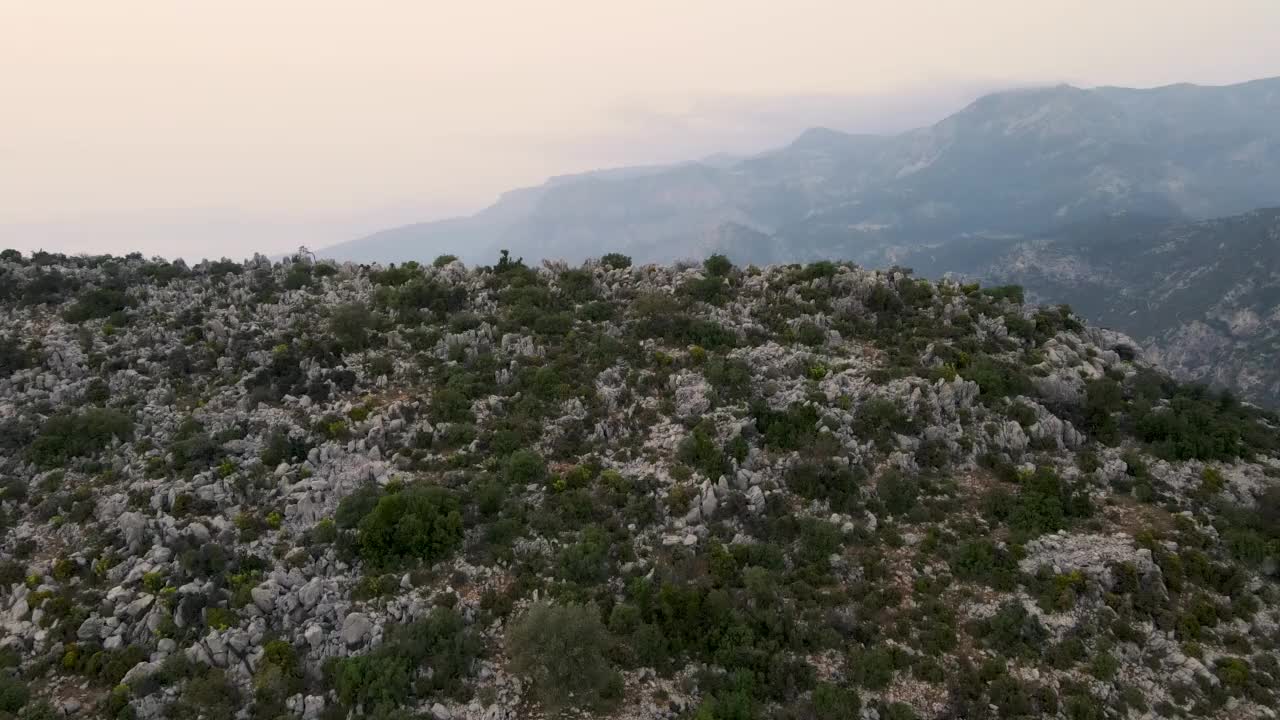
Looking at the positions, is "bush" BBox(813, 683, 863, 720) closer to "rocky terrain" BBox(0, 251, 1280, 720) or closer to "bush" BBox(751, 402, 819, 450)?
"rocky terrain" BBox(0, 251, 1280, 720)

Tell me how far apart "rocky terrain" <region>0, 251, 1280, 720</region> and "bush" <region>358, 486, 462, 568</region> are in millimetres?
117

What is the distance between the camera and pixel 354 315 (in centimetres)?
3747

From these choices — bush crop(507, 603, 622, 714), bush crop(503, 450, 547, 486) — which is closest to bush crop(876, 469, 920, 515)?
bush crop(507, 603, 622, 714)

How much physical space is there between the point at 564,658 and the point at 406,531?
863cm

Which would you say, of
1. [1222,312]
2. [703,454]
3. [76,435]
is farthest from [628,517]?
[1222,312]

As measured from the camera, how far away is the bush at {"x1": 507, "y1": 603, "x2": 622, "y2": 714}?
56.8 ft

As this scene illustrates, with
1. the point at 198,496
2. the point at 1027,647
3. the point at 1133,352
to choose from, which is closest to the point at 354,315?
the point at 198,496

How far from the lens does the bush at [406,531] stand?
22.3 m

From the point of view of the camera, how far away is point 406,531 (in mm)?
22500

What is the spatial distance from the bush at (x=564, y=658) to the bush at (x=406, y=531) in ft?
19.3

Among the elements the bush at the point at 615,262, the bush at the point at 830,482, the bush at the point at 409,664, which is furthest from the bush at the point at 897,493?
the bush at the point at 615,262

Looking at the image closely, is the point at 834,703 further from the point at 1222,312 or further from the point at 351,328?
the point at 1222,312

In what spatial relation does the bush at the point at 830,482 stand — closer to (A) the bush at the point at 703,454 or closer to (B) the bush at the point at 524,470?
(A) the bush at the point at 703,454

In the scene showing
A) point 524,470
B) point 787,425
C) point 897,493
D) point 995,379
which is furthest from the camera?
point 995,379
